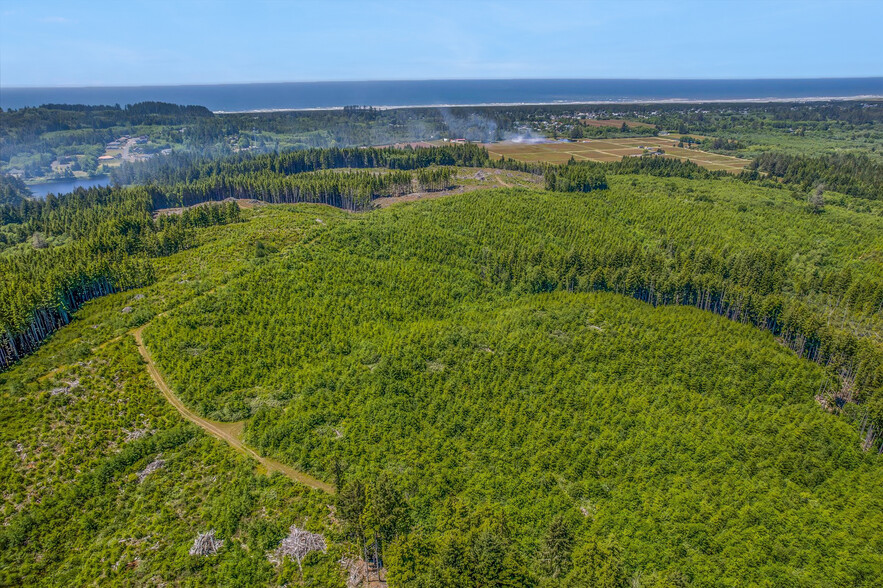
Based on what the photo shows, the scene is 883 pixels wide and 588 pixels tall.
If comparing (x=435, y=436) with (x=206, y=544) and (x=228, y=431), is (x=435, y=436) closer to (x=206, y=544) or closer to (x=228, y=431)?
(x=228, y=431)

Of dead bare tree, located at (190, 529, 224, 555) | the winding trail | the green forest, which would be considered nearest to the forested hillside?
the green forest

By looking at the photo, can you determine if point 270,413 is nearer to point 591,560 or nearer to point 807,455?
point 591,560

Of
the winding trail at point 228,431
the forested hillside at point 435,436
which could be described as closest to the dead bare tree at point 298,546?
the forested hillside at point 435,436

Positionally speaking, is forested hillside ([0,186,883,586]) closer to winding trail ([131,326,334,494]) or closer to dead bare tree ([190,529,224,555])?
dead bare tree ([190,529,224,555])

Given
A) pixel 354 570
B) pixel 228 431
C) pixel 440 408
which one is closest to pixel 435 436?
pixel 440 408

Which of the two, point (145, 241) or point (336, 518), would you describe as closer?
point (336, 518)

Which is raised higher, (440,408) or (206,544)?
(206,544)

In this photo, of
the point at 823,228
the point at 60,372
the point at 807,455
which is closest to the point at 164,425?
the point at 60,372
